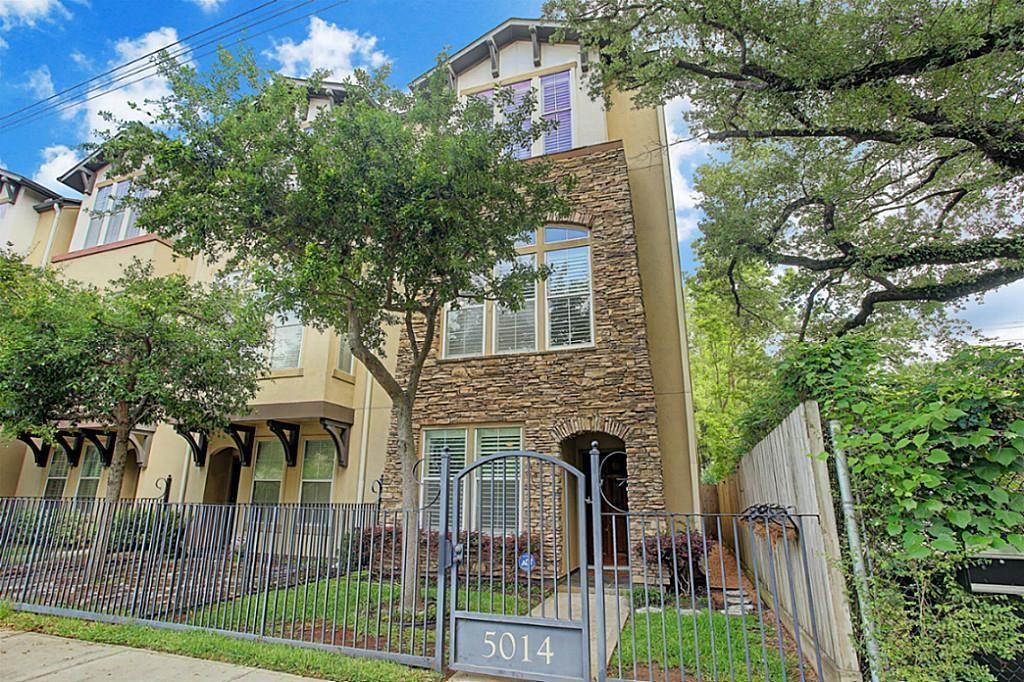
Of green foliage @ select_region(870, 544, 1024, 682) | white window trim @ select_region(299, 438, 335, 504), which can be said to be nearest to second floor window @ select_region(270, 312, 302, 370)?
white window trim @ select_region(299, 438, 335, 504)

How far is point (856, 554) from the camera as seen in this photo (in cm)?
366

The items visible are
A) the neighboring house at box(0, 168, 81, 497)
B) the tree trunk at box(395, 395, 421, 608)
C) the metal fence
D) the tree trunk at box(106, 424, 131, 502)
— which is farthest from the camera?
the neighboring house at box(0, 168, 81, 497)

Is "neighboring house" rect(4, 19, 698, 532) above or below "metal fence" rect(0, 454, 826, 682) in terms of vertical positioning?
above

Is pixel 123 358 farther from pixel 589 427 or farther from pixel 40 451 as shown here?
pixel 40 451

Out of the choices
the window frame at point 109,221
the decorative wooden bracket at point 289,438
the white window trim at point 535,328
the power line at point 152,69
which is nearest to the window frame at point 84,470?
the window frame at point 109,221

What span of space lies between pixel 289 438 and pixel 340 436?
131 cm

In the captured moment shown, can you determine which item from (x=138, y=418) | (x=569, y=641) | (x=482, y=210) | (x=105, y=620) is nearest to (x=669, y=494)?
(x=569, y=641)

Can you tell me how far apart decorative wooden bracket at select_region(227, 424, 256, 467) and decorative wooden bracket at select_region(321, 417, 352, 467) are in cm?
217

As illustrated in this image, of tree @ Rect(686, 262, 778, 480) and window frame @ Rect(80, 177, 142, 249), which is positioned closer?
window frame @ Rect(80, 177, 142, 249)

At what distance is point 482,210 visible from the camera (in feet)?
24.6

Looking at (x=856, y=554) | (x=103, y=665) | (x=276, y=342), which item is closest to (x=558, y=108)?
(x=276, y=342)

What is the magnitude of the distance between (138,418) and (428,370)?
5.35 m

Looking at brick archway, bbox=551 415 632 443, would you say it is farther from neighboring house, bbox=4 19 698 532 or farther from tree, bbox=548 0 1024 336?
tree, bbox=548 0 1024 336

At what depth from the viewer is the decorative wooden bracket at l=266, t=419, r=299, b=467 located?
1118cm
